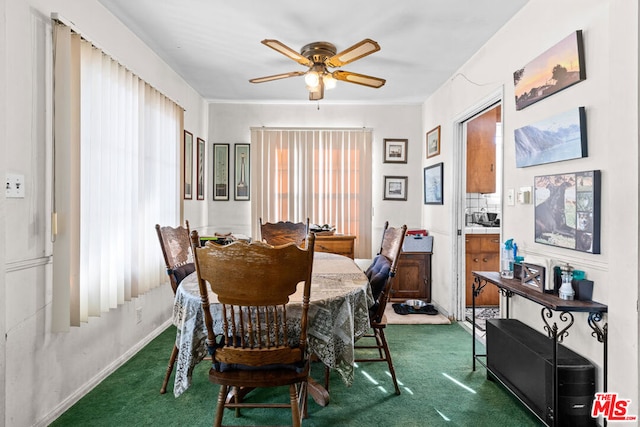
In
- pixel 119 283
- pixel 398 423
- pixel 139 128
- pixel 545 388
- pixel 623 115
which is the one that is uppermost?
pixel 139 128

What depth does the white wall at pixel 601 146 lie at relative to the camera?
159 cm

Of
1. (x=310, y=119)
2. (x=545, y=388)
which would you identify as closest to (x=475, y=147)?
(x=310, y=119)

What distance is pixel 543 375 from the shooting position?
1.88m

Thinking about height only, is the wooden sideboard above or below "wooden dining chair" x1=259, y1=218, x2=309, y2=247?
below

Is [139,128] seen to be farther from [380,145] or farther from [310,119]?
[380,145]

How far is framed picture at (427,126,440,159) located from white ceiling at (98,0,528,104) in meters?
0.64

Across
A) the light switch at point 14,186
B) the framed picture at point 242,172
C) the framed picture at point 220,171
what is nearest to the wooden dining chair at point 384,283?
the light switch at point 14,186

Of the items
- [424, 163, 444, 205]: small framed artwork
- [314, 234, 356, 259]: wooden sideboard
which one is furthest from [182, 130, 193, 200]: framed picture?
[424, 163, 444, 205]: small framed artwork

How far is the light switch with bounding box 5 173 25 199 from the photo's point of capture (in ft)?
5.68

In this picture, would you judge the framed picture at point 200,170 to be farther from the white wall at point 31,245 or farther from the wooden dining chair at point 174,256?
the white wall at point 31,245

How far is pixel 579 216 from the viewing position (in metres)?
1.95

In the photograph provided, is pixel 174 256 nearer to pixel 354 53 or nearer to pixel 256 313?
pixel 256 313

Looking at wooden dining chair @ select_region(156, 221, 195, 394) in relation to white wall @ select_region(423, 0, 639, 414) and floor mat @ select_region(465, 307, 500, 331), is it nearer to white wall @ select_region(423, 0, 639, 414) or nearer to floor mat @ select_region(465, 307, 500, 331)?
white wall @ select_region(423, 0, 639, 414)

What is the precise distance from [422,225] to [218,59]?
3.30 metres
